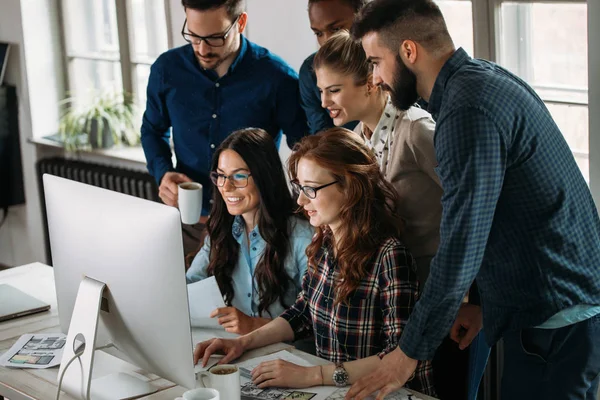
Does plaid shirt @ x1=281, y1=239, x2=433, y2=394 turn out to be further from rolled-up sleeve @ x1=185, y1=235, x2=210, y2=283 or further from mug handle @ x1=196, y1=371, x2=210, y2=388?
rolled-up sleeve @ x1=185, y1=235, x2=210, y2=283

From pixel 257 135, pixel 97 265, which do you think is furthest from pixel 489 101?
pixel 257 135

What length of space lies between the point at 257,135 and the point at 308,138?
46cm

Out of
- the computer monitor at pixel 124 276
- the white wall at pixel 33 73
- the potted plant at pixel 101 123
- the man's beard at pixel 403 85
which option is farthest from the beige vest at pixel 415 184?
the white wall at pixel 33 73

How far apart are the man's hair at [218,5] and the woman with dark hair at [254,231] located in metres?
0.48

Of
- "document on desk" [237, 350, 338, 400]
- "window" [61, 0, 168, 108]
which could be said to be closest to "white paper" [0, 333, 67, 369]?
"document on desk" [237, 350, 338, 400]

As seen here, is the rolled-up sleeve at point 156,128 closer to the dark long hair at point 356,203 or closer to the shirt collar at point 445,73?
the dark long hair at point 356,203

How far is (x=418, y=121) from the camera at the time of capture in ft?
8.02

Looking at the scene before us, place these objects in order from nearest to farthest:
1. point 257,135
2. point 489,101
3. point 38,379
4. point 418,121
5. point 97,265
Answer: point 489,101 → point 97,265 → point 38,379 → point 418,121 → point 257,135

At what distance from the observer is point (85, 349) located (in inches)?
81.0

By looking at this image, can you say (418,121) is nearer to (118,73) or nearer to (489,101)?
(489,101)

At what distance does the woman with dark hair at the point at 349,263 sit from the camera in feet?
7.59

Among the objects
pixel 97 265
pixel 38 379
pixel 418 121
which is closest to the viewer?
pixel 97 265

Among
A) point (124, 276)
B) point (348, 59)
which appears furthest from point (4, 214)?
point (124, 276)

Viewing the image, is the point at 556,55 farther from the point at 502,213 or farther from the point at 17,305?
the point at 17,305
